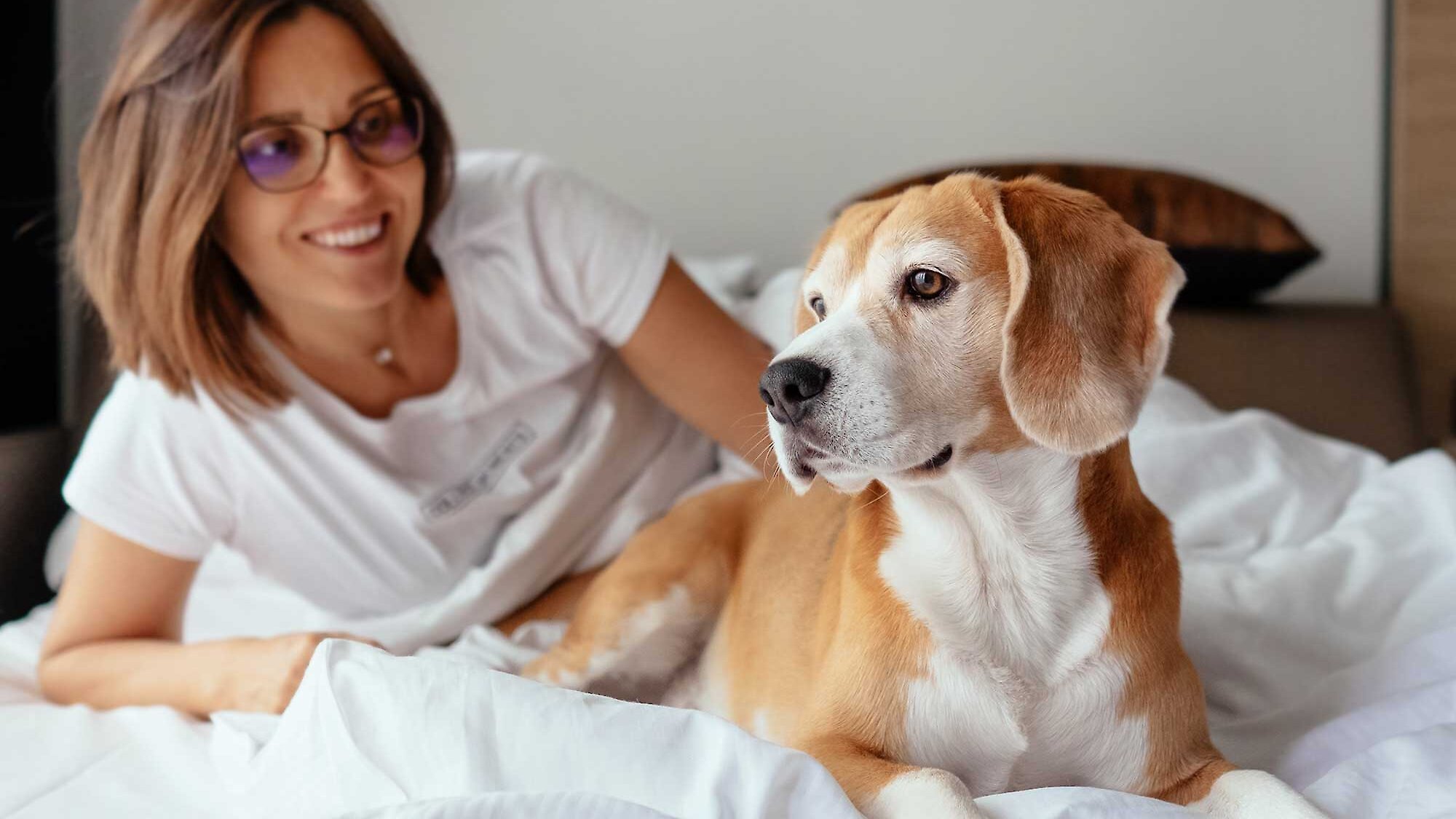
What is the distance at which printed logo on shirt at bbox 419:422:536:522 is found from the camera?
1.86 metres

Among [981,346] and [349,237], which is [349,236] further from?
[981,346]

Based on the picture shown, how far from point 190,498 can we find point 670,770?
105 cm

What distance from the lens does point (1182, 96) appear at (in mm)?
3014

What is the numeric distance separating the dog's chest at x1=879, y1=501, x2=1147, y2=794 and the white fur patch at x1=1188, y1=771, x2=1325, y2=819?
0.23 feet

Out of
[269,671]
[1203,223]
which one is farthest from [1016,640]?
[1203,223]

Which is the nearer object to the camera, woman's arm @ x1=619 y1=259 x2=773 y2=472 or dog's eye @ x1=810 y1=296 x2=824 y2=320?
dog's eye @ x1=810 y1=296 x2=824 y2=320

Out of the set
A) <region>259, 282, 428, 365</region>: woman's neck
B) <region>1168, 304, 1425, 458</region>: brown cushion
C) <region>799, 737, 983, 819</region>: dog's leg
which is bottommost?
<region>1168, 304, 1425, 458</region>: brown cushion

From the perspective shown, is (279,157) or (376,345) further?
(376,345)

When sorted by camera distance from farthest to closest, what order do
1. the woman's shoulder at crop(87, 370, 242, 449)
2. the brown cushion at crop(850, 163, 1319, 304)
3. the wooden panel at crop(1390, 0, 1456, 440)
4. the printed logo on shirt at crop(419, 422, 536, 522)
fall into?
the wooden panel at crop(1390, 0, 1456, 440) → the brown cushion at crop(850, 163, 1319, 304) → the printed logo on shirt at crop(419, 422, 536, 522) → the woman's shoulder at crop(87, 370, 242, 449)

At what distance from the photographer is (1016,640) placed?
1147mm

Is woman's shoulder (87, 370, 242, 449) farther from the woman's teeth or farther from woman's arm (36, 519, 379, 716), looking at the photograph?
the woman's teeth

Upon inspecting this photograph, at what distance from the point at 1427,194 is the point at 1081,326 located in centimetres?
244

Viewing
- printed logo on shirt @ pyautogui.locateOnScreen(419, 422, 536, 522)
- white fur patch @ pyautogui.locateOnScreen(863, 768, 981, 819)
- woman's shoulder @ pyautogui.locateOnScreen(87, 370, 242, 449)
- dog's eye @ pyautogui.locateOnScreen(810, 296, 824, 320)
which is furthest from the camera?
printed logo on shirt @ pyautogui.locateOnScreen(419, 422, 536, 522)

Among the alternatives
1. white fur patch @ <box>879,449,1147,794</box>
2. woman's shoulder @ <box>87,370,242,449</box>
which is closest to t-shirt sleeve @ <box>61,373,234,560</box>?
woman's shoulder @ <box>87,370,242,449</box>
